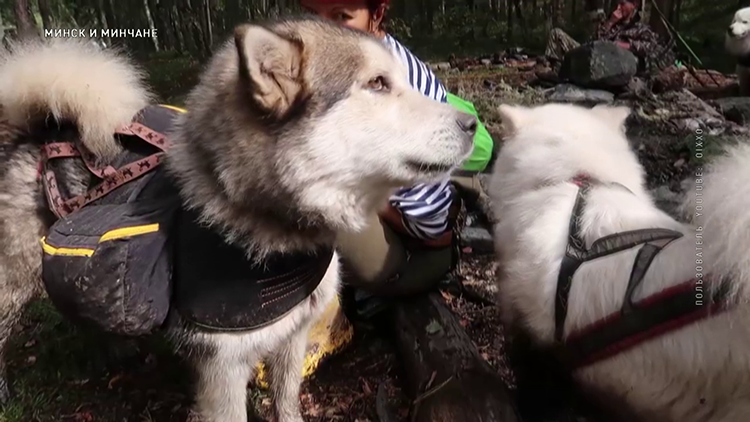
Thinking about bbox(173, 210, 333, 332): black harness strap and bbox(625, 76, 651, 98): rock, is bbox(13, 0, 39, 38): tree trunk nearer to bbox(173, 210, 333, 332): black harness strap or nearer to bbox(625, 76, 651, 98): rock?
bbox(173, 210, 333, 332): black harness strap

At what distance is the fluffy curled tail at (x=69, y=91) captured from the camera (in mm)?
2090

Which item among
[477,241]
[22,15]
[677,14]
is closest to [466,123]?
[477,241]

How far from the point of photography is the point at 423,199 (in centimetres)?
262

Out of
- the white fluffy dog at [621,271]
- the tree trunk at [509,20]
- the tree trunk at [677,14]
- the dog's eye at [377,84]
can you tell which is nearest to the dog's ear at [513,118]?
the white fluffy dog at [621,271]

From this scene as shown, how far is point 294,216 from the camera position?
1.71 metres

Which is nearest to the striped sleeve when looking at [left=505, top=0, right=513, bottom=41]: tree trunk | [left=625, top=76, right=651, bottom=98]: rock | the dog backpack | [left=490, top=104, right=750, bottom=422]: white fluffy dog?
[left=490, top=104, right=750, bottom=422]: white fluffy dog

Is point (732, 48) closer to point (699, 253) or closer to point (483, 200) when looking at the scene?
point (483, 200)

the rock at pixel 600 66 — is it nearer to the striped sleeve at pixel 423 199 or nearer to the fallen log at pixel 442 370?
the striped sleeve at pixel 423 199

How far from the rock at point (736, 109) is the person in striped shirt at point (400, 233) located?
4.19 meters

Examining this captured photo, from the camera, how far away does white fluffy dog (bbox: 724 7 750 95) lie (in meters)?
7.60

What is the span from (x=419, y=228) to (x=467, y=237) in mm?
1147

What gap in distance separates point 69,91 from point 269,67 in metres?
0.98

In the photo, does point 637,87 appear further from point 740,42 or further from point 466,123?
point 466,123

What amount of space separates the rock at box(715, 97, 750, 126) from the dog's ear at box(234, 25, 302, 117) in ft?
17.5
